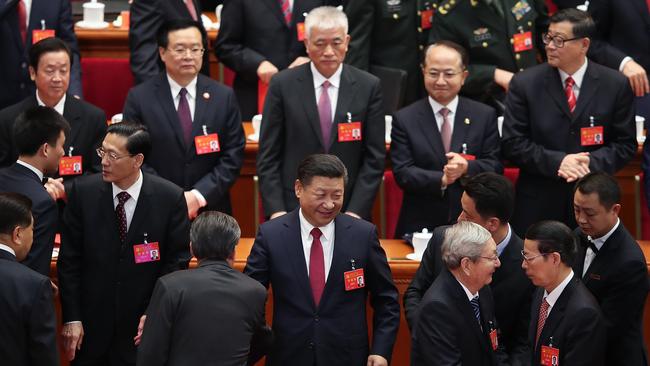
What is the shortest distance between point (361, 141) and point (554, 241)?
140cm

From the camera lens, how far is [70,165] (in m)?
5.19

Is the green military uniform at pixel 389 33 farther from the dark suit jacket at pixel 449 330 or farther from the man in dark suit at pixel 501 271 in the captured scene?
the dark suit jacket at pixel 449 330

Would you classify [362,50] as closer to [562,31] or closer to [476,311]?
[562,31]

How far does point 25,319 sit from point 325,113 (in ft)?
6.12

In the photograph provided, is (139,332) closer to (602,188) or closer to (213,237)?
(213,237)

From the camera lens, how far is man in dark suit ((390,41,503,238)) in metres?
5.31

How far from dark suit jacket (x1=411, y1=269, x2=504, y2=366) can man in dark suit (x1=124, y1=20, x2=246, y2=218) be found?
1.54 metres

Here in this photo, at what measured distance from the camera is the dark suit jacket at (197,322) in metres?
3.83

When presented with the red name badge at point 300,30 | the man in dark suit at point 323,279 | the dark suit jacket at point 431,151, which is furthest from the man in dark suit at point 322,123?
the red name badge at point 300,30

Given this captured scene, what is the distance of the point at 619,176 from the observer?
6055mm

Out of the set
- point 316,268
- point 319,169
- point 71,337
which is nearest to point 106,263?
point 71,337

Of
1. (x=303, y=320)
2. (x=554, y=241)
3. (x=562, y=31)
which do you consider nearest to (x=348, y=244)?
(x=303, y=320)

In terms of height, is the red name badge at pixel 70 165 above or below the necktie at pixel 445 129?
below

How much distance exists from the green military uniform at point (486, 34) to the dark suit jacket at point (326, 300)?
1967 mm
